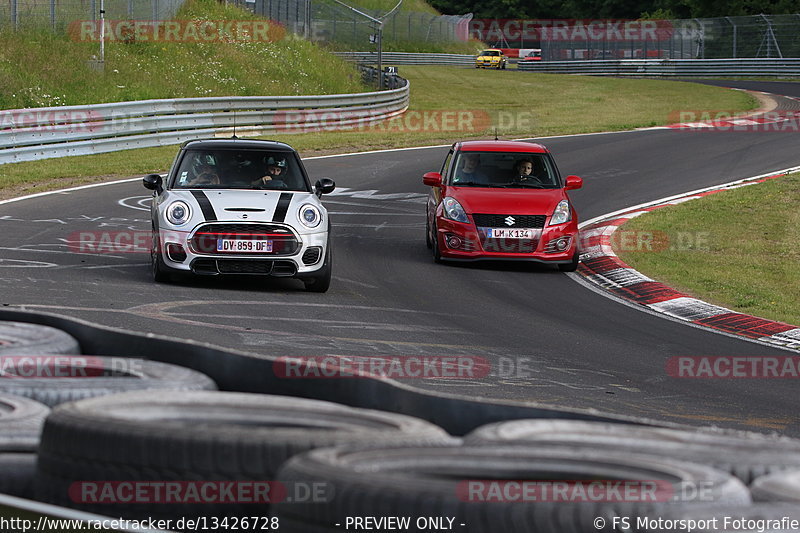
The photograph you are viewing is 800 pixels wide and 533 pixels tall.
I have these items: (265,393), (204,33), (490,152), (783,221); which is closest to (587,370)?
(265,393)

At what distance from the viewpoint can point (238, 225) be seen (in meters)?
11.4

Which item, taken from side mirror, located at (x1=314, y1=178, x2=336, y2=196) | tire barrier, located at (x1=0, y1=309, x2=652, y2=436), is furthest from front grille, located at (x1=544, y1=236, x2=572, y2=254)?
tire barrier, located at (x1=0, y1=309, x2=652, y2=436)

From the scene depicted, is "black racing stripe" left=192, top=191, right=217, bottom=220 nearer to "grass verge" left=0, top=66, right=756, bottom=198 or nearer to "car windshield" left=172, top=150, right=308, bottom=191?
"car windshield" left=172, top=150, right=308, bottom=191

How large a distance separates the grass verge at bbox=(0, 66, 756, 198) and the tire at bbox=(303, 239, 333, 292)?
28.2ft

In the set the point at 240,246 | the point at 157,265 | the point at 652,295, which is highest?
the point at 240,246

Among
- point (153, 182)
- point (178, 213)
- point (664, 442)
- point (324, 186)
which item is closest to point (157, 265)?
point (178, 213)

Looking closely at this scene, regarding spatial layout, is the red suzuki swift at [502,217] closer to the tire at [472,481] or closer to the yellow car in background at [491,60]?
the tire at [472,481]

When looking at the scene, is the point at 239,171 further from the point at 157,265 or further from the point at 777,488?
the point at 777,488

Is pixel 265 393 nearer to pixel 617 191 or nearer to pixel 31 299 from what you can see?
pixel 31 299

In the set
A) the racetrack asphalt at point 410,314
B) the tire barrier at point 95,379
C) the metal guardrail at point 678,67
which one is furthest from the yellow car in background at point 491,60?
the tire barrier at point 95,379

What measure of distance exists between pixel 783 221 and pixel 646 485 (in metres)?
16.0

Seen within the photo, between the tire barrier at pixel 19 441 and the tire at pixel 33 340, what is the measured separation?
880 mm

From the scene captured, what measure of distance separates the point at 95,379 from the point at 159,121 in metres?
22.4

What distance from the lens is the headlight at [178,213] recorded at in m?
11.6
